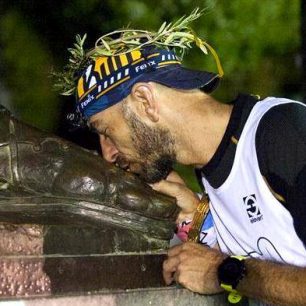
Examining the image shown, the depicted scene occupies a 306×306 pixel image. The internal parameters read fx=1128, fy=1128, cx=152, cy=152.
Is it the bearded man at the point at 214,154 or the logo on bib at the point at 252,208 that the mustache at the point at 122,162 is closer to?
the bearded man at the point at 214,154

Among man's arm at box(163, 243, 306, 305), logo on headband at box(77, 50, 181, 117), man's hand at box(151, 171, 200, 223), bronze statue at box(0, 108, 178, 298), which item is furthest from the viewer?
man's hand at box(151, 171, 200, 223)

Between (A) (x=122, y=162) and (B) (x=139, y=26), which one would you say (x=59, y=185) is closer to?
(A) (x=122, y=162)

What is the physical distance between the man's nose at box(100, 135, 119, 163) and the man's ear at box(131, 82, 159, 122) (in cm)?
17

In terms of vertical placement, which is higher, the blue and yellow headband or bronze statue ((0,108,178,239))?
the blue and yellow headband

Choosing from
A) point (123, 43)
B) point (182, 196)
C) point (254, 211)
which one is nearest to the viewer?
point (254, 211)

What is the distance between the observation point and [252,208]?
11.8 ft

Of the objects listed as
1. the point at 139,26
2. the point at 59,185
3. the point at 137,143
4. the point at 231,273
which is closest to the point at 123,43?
the point at 137,143

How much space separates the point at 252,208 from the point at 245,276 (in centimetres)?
22

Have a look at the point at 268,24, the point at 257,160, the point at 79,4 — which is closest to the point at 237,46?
the point at 268,24

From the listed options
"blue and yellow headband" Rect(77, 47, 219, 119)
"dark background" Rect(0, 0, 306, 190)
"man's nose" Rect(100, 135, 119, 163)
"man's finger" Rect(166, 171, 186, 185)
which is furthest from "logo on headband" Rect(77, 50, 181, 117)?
"dark background" Rect(0, 0, 306, 190)

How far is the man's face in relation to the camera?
382 cm

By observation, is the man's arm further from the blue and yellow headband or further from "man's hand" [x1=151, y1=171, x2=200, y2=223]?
the blue and yellow headband

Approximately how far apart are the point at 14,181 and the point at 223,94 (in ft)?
17.3

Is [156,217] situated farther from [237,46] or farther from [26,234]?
[237,46]
